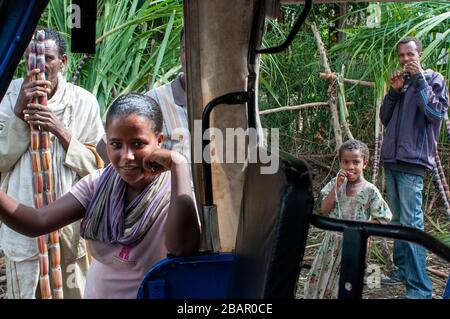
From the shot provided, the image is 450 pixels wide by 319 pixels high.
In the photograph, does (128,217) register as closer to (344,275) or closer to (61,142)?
(344,275)

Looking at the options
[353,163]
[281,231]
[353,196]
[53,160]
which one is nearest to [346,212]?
[353,196]

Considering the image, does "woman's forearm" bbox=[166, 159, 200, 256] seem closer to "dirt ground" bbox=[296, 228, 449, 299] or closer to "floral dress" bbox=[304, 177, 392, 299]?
"floral dress" bbox=[304, 177, 392, 299]

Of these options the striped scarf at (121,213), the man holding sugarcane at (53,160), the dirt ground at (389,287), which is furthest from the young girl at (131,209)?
the dirt ground at (389,287)

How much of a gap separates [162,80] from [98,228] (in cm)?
251

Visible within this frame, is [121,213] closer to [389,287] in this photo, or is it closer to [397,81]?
[397,81]

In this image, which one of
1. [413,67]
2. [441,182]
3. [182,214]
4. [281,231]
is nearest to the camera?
[281,231]

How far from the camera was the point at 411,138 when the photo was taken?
13.4 feet

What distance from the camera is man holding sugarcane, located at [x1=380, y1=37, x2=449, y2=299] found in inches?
158

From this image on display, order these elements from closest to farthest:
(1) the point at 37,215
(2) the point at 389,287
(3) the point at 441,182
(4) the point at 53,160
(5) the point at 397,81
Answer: (1) the point at 37,215, (4) the point at 53,160, (5) the point at 397,81, (2) the point at 389,287, (3) the point at 441,182

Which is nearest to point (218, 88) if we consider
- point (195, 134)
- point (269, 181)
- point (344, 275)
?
point (195, 134)

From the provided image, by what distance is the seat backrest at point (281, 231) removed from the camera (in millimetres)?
1114

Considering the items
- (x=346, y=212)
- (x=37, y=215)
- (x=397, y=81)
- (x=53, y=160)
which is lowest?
(x=346, y=212)

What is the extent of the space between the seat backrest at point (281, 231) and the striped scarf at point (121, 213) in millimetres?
514

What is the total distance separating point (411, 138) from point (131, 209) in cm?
280
